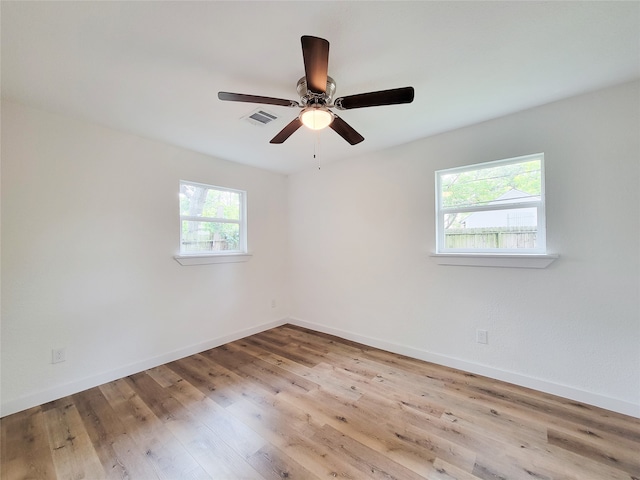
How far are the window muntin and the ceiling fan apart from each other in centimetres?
181

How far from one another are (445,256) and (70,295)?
3473 millimetres

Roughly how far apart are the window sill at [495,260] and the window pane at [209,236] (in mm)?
2539

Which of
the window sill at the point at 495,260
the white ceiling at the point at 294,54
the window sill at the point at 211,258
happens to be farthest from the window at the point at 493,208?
the window sill at the point at 211,258

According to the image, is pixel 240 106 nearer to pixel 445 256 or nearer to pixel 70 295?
pixel 70 295

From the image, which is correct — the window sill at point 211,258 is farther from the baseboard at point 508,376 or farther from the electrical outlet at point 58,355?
the baseboard at point 508,376

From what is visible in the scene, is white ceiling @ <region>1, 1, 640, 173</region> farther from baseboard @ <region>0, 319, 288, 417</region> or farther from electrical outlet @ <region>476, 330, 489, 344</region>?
baseboard @ <region>0, 319, 288, 417</region>

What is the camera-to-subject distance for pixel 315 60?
1.26 meters

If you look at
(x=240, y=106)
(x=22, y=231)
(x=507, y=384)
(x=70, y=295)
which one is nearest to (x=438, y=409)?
(x=507, y=384)

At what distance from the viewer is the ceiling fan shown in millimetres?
1232

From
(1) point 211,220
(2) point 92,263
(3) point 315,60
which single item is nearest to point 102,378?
(2) point 92,263

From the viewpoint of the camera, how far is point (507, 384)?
7.48 ft

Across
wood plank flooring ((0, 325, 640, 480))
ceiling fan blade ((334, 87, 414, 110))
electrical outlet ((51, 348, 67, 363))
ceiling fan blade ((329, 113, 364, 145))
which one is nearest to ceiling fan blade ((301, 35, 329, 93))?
ceiling fan blade ((334, 87, 414, 110))

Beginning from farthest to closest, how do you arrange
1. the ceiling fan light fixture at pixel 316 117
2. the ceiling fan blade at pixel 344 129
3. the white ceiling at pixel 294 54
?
the ceiling fan blade at pixel 344 129, the ceiling fan light fixture at pixel 316 117, the white ceiling at pixel 294 54

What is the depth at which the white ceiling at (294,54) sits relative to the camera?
127cm
